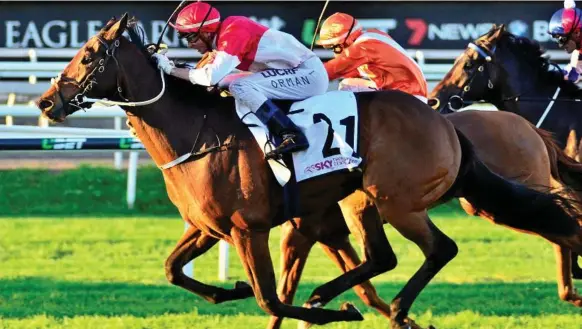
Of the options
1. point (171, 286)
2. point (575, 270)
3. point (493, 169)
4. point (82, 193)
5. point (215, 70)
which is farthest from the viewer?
point (82, 193)

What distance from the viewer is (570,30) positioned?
7867 mm

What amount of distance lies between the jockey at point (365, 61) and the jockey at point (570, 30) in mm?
1366

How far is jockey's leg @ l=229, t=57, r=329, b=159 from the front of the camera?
5742 mm

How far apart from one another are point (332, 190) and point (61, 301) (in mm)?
2218

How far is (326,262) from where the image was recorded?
9406 mm

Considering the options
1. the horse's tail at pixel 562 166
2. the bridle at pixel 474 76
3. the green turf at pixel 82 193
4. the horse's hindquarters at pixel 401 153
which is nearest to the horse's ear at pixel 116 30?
the horse's hindquarters at pixel 401 153

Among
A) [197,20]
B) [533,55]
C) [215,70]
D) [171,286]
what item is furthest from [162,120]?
[533,55]

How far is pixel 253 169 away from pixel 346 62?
3.53 feet

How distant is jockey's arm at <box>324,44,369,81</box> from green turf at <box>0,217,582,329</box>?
1292 mm

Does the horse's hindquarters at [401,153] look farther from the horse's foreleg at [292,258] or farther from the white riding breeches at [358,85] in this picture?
the white riding breeches at [358,85]

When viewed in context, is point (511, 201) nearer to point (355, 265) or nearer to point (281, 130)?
point (355, 265)

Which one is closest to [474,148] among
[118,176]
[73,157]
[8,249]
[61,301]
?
[61,301]

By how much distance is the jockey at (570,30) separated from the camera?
25.7ft

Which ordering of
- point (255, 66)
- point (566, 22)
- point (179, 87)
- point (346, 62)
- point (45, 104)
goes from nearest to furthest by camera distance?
point (45, 104) < point (179, 87) < point (255, 66) < point (346, 62) < point (566, 22)
